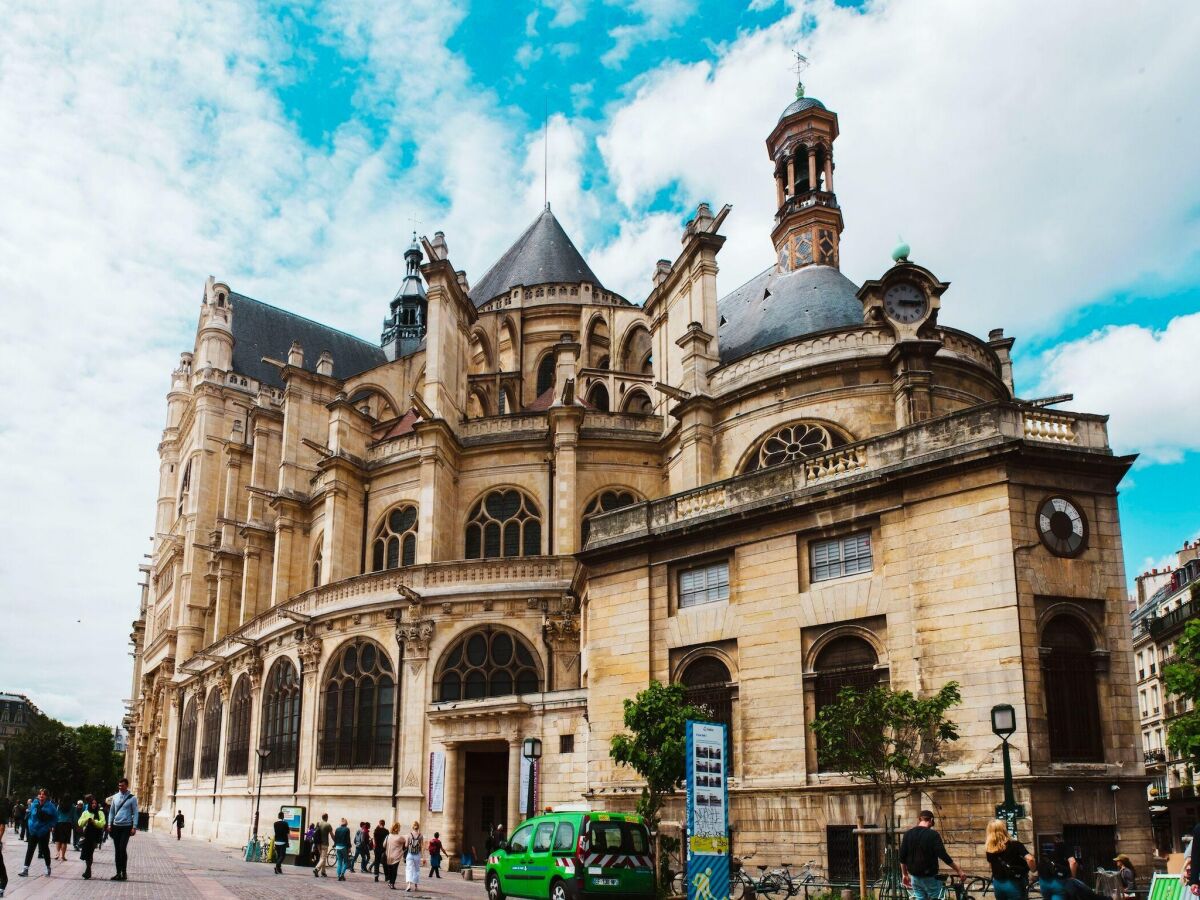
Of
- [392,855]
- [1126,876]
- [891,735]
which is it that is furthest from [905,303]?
[392,855]

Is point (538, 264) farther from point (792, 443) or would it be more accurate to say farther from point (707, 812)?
point (707, 812)

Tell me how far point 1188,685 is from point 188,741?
42553 millimetres

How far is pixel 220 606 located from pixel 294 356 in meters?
13.6

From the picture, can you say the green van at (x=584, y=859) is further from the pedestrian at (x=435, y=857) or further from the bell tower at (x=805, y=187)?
the bell tower at (x=805, y=187)

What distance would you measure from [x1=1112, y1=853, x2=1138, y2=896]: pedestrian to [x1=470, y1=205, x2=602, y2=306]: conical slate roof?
3744cm

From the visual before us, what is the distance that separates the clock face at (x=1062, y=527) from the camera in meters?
17.1

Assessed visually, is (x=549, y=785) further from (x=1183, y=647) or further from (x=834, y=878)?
(x=1183, y=647)

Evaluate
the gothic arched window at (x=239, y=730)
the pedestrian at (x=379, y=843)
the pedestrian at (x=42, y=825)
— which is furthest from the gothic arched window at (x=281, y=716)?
the pedestrian at (x=42, y=825)

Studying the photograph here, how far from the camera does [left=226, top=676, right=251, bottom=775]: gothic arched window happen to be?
40.9 metres

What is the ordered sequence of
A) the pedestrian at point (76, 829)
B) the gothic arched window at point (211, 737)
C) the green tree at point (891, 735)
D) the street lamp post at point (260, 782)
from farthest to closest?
the gothic arched window at point (211, 737) → the street lamp post at point (260, 782) → the pedestrian at point (76, 829) → the green tree at point (891, 735)

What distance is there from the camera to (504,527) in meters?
34.9

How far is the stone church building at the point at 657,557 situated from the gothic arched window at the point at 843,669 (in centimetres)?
5

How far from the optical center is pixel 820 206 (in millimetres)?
41156

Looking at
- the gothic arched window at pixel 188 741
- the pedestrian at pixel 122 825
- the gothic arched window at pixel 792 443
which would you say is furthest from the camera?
the gothic arched window at pixel 188 741
